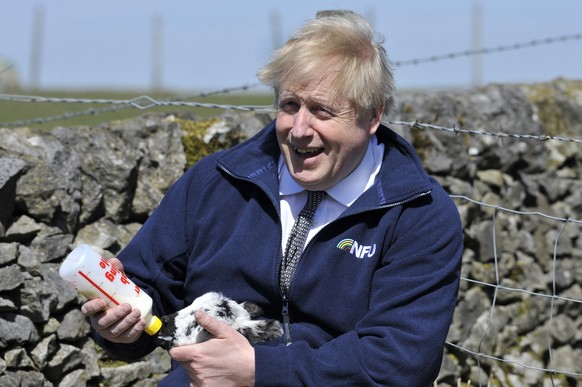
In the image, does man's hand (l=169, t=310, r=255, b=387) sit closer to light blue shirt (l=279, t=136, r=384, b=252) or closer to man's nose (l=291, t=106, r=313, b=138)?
light blue shirt (l=279, t=136, r=384, b=252)

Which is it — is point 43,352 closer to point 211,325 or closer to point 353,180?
point 211,325

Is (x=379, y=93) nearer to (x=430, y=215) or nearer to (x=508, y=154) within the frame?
(x=430, y=215)

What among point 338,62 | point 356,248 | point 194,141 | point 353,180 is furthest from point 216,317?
point 194,141

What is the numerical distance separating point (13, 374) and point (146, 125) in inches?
54.9

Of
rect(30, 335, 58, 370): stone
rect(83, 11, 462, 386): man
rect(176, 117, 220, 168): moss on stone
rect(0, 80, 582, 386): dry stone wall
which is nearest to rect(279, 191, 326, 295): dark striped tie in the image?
rect(83, 11, 462, 386): man

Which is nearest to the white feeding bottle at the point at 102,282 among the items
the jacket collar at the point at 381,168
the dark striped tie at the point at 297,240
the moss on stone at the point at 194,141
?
the dark striped tie at the point at 297,240

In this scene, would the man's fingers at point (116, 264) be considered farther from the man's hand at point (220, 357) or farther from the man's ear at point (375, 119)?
the man's ear at point (375, 119)

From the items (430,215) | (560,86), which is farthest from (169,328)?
(560,86)

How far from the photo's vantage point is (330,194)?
360 cm

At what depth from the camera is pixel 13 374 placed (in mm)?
4340

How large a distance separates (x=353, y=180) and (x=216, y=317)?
658 millimetres

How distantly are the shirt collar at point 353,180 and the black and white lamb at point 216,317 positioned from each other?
43 centimetres

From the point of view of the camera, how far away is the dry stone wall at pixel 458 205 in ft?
14.7

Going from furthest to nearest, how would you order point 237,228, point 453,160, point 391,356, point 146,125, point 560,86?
point 560,86, point 453,160, point 146,125, point 237,228, point 391,356
